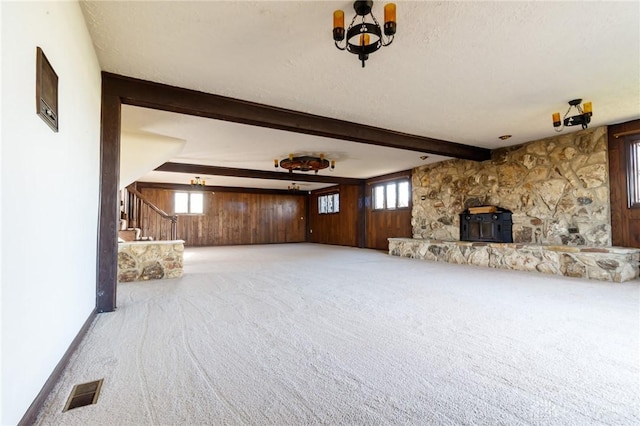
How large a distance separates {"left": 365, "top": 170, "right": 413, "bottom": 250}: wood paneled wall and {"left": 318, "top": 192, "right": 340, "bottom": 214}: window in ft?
5.88

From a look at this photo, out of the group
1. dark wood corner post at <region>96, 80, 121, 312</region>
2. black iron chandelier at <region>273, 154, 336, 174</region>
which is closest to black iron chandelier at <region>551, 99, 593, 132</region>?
black iron chandelier at <region>273, 154, 336, 174</region>

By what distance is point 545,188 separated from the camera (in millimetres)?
5195

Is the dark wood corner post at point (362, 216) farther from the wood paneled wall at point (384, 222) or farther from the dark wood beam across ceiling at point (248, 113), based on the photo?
the dark wood beam across ceiling at point (248, 113)

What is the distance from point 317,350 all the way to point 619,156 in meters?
5.45

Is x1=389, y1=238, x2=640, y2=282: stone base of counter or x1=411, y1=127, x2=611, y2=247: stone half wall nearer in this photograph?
x1=389, y1=238, x2=640, y2=282: stone base of counter

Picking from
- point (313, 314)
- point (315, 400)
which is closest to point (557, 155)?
point (313, 314)

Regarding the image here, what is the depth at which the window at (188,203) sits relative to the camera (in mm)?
10789

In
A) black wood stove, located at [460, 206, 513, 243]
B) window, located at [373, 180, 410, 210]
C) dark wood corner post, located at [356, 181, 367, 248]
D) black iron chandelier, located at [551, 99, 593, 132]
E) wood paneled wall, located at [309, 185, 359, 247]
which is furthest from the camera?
wood paneled wall, located at [309, 185, 359, 247]

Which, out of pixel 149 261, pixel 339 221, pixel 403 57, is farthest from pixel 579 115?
pixel 339 221

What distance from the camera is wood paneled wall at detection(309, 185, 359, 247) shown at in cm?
1023

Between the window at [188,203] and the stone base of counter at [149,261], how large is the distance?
21.9 ft

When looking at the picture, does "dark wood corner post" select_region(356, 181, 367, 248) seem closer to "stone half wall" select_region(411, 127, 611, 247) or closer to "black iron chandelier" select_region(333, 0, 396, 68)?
"stone half wall" select_region(411, 127, 611, 247)

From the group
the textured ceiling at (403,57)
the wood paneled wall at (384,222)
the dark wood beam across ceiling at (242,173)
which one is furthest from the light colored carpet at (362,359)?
the wood paneled wall at (384,222)

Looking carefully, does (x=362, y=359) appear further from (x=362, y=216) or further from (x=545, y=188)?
(x=362, y=216)
